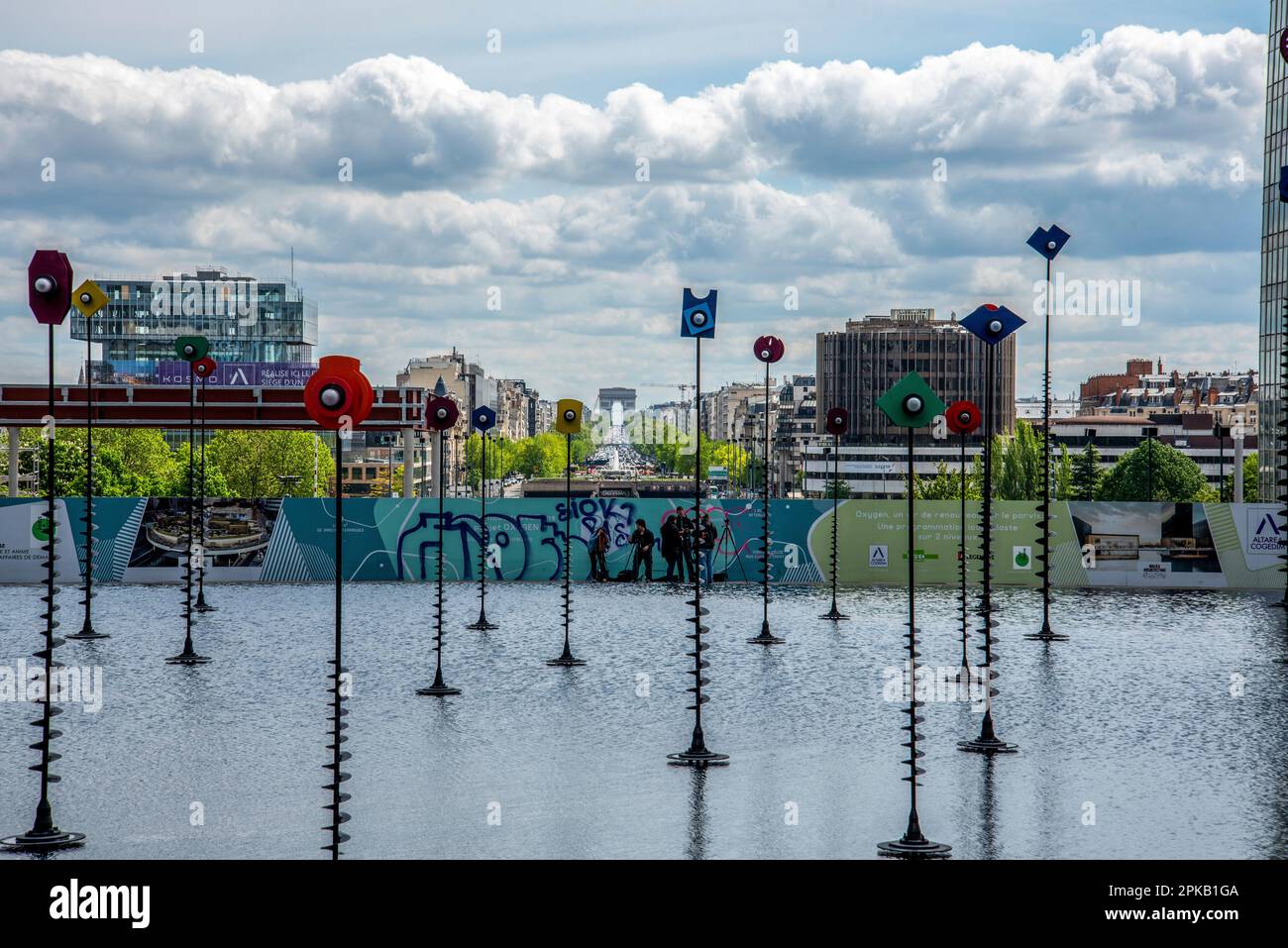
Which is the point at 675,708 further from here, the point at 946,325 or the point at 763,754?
the point at 946,325

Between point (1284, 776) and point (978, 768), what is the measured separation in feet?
12.3

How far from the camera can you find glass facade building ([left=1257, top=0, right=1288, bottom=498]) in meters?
93.2

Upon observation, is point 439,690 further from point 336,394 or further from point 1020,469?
point 1020,469

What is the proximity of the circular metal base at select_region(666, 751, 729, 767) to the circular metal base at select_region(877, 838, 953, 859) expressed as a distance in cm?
435

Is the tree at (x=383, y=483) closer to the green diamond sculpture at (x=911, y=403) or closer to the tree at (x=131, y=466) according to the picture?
the tree at (x=131, y=466)

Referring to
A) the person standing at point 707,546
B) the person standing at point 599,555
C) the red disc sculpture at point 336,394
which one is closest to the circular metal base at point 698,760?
the red disc sculpture at point 336,394

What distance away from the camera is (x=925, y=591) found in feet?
142

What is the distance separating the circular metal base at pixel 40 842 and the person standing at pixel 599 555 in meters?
30.0

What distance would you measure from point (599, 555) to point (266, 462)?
7837cm

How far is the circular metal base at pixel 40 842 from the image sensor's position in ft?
49.6

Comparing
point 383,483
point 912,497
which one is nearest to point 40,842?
point 912,497

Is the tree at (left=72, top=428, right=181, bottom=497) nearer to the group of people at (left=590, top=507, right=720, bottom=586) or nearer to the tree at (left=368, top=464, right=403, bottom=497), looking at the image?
the tree at (left=368, top=464, right=403, bottom=497)

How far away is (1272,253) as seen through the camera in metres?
98.8
